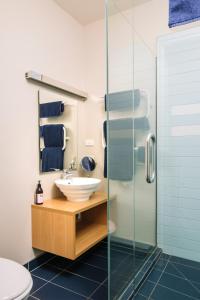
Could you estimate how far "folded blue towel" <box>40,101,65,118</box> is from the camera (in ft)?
6.94

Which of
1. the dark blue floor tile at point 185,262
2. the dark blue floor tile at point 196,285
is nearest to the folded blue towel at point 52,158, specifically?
the dark blue floor tile at point 185,262

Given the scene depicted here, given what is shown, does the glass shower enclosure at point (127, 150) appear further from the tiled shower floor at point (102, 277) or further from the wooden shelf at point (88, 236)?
the wooden shelf at point (88, 236)

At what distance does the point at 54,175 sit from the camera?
2279 mm

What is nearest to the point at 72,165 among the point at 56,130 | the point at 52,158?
the point at 52,158

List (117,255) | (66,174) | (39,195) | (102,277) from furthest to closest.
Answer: (66,174) < (39,195) < (102,277) < (117,255)

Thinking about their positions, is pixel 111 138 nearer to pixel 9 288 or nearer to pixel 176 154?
pixel 9 288

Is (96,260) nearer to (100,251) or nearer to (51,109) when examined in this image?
(100,251)

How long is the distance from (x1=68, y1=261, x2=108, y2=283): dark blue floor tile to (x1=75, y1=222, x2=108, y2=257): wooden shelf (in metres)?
0.23

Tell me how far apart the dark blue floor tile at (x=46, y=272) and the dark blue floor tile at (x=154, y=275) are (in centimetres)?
78

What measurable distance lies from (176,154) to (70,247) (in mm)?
1285

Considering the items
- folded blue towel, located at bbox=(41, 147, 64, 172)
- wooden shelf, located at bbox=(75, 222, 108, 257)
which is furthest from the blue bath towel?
wooden shelf, located at bbox=(75, 222, 108, 257)

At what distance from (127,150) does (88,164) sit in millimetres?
1107

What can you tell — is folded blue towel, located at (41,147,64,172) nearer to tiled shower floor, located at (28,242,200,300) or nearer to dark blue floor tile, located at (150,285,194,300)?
tiled shower floor, located at (28,242,200,300)

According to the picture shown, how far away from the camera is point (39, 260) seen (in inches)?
81.7
